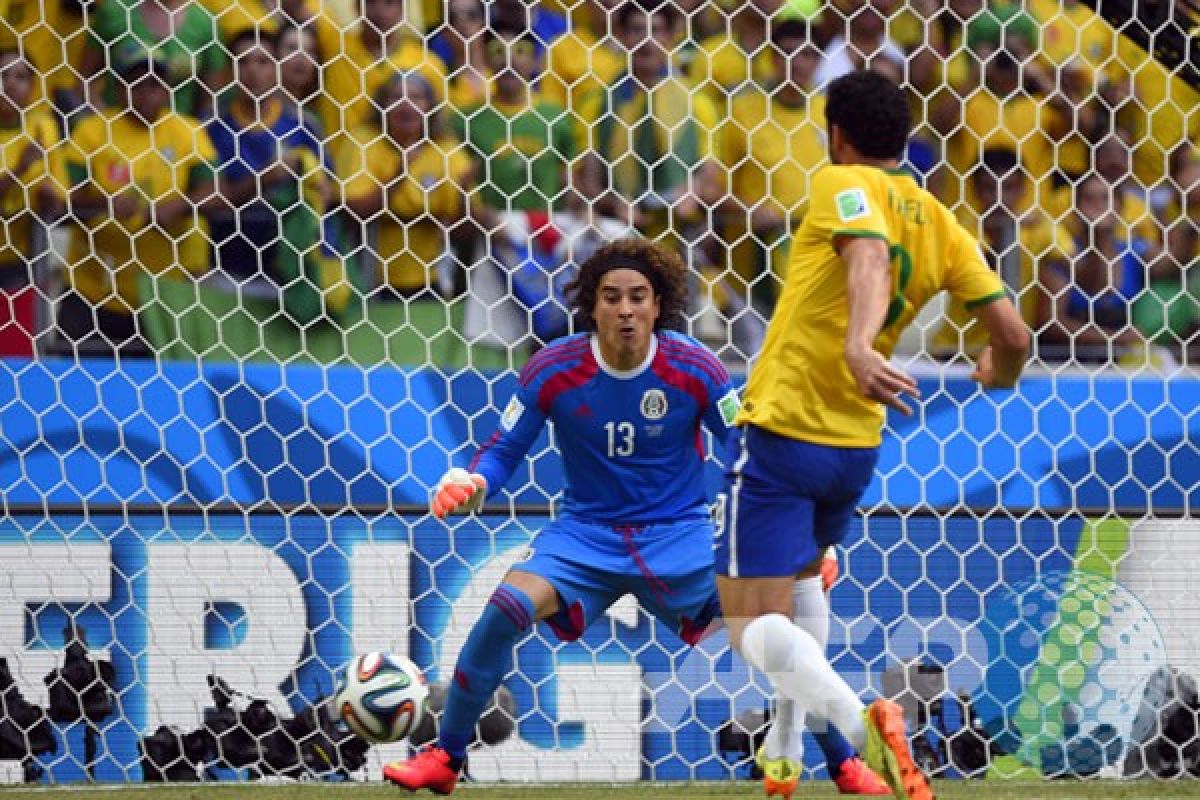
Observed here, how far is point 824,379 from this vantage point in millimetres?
4699

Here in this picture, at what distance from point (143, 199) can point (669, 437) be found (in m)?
2.05

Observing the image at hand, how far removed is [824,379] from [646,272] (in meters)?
1.16

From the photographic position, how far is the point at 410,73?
7129 millimetres

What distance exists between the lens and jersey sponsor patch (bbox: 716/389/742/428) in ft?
18.3

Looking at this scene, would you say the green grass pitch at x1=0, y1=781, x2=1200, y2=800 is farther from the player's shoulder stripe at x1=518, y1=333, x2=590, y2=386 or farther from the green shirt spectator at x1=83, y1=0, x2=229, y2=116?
the green shirt spectator at x1=83, y1=0, x2=229, y2=116

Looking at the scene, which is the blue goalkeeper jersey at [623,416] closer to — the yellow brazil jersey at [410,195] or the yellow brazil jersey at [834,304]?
the yellow brazil jersey at [834,304]

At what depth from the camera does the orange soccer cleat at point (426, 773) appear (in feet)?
18.0

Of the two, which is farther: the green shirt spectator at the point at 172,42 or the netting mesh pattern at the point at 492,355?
the green shirt spectator at the point at 172,42

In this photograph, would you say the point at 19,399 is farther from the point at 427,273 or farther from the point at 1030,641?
the point at 1030,641

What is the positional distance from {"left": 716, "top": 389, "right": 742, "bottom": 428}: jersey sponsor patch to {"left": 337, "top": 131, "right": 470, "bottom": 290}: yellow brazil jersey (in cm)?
163

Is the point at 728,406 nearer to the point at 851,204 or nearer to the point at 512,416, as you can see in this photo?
the point at 512,416

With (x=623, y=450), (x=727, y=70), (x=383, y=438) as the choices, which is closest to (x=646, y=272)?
(x=623, y=450)

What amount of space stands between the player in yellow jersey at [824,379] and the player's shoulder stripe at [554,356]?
1015mm

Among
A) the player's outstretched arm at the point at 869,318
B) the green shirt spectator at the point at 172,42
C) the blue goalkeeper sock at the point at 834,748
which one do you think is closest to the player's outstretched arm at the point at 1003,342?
the player's outstretched arm at the point at 869,318
